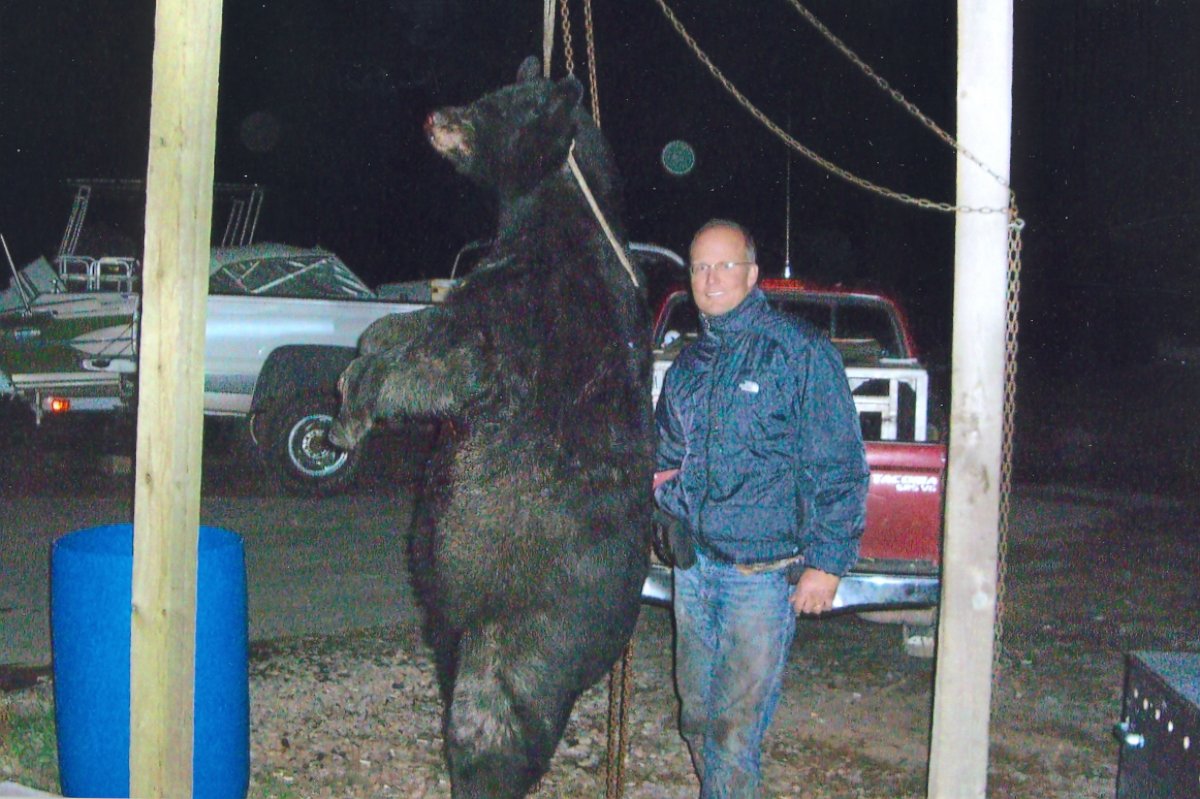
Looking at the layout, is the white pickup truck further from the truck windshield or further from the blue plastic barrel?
the blue plastic barrel

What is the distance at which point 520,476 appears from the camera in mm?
2680

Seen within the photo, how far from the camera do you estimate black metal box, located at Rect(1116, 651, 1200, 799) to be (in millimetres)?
2488

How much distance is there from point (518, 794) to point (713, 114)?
21.2 metres

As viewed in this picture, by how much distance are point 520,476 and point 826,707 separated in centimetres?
315

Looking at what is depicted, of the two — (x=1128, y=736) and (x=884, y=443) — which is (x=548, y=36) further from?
(x=884, y=443)

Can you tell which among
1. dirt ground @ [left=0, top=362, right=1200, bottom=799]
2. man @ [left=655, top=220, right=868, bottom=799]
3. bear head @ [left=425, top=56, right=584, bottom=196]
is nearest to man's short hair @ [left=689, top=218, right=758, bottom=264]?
man @ [left=655, top=220, right=868, bottom=799]

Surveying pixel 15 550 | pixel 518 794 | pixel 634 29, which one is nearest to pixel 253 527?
pixel 15 550

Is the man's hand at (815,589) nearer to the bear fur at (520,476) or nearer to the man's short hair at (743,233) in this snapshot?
the bear fur at (520,476)

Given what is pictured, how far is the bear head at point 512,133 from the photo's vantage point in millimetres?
2922

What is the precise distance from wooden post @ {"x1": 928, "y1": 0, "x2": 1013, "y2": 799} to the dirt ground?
5.96ft

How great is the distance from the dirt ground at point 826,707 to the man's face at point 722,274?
2045 mm

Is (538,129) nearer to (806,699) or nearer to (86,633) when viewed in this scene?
(86,633)

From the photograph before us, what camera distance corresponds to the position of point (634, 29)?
61.7 ft

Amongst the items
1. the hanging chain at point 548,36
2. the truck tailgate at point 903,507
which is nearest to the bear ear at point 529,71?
the hanging chain at point 548,36
